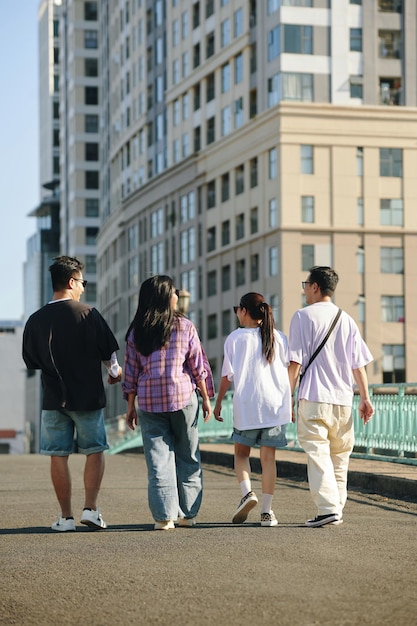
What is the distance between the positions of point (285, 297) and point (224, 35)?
18303 millimetres

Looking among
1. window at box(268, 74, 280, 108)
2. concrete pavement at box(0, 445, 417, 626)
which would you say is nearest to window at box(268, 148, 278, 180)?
window at box(268, 74, 280, 108)

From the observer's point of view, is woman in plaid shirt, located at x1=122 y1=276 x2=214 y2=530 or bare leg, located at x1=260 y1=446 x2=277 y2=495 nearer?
woman in plaid shirt, located at x1=122 y1=276 x2=214 y2=530

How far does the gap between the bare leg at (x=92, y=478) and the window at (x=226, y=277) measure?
68455 millimetres

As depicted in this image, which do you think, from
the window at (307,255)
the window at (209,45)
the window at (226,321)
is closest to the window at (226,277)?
the window at (226,321)

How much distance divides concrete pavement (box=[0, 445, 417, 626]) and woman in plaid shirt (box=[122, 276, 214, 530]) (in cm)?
42

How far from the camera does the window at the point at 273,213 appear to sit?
71.9 meters

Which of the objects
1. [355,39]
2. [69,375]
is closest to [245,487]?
[69,375]

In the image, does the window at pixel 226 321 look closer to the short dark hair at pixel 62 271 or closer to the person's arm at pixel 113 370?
the short dark hair at pixel 62 271

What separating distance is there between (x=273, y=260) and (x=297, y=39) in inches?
444

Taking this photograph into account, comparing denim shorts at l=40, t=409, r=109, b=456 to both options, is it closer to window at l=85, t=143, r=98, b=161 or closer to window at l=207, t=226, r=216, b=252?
window at l=207, t=226, r=216, b=252

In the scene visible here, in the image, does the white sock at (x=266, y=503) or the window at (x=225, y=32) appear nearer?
the white sock at (x=266, y=503)

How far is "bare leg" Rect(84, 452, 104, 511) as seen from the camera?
33.4ft

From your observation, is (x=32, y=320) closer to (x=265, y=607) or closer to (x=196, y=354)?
(x=196, y=354)

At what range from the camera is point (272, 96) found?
7256cm
